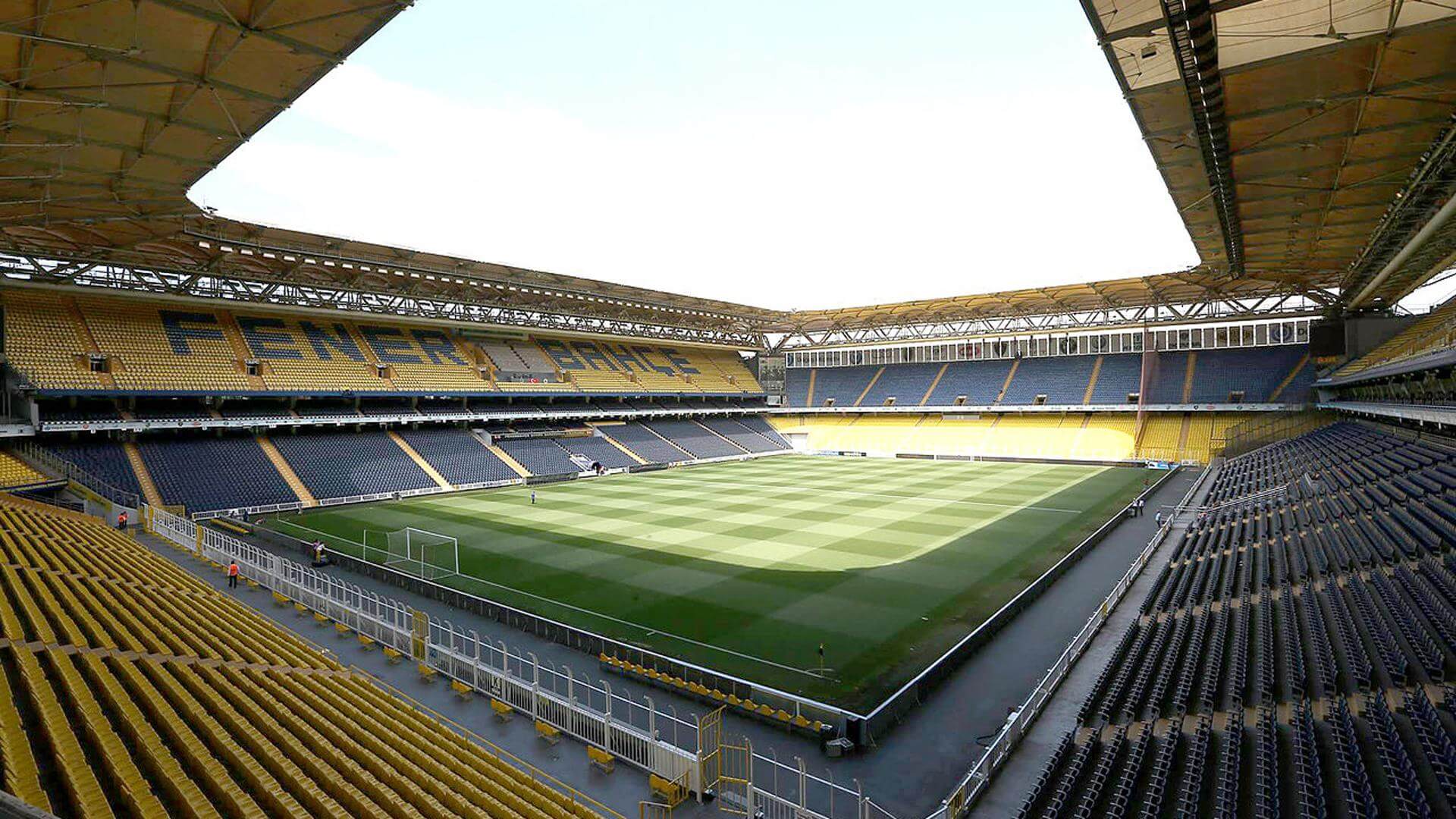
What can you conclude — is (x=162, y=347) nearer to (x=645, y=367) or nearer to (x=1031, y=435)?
(x=645, y=367)

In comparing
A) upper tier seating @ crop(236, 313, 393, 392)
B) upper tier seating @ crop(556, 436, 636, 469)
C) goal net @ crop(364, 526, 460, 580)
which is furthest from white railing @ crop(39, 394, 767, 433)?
goal net @ crop(364, 526, 460, 580)

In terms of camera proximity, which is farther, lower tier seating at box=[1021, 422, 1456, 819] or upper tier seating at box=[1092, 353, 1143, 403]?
upper tier seating at box=[1092, 353, 1143, 403]

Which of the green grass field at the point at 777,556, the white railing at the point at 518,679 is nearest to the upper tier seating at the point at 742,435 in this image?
the green grass field at the point at 777,556

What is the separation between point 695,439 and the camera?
4903 cm

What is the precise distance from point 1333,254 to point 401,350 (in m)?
43.3

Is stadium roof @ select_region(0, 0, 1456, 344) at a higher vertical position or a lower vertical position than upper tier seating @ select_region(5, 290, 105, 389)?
higher

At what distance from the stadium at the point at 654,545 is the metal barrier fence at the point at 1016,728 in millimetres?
106

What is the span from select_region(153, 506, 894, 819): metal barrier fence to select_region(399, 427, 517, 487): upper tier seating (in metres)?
17.3

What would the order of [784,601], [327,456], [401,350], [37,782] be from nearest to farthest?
[37,782] → [784,601] → [327,456] → [401,350]

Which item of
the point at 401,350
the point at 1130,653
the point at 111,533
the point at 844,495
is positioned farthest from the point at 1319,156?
the point at 401,350

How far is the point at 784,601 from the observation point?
15328mm

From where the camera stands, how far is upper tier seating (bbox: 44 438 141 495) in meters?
24.8

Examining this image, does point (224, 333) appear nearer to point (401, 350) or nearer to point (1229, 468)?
point (401, 350)

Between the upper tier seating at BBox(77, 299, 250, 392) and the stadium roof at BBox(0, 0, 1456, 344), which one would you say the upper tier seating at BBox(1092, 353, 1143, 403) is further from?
the upper tier seating at BBox(77, 299, 250, 392)
